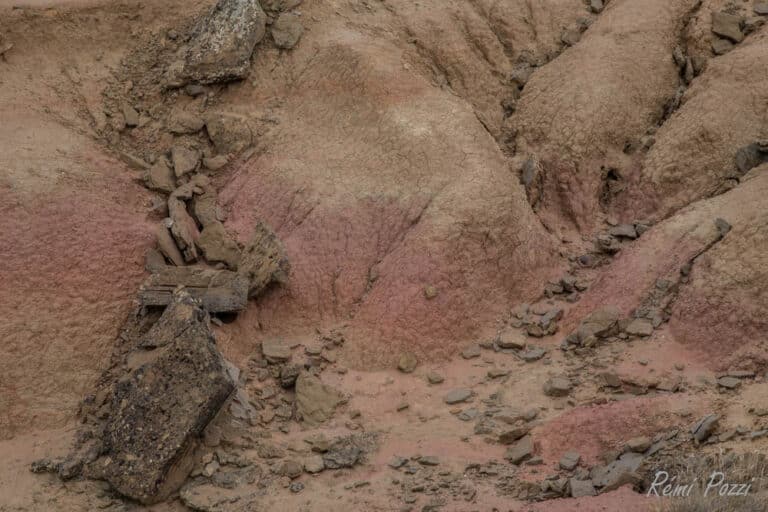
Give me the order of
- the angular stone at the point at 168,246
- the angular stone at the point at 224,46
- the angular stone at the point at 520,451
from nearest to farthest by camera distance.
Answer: the angular stone at the point at 520,451 < the angular stone at the point at 168,246 < the angular stone at the point at 224,46

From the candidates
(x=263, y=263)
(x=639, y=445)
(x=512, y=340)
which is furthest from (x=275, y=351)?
(x=639, y=445)

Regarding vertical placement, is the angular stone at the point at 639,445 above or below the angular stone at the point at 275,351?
below

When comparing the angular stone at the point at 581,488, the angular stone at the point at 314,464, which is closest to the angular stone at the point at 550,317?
the angular stone at the point at 314,464

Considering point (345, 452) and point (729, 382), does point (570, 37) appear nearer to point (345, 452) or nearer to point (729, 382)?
point (729, 382)

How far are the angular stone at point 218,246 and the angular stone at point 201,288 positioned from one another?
33cm

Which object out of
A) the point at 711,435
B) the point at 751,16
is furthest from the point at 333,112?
the point at 711,435

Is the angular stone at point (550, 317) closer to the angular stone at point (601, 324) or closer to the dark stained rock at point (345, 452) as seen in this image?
the angular stone at point (601, 324)

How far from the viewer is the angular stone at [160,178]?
11.3 metres

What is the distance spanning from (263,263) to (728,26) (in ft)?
18.4

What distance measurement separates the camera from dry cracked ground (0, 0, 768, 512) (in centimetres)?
916

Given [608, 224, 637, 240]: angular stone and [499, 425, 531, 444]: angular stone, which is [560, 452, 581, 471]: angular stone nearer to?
[499, 425, 531, 444]: angular stone

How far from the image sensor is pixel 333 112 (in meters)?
11.9

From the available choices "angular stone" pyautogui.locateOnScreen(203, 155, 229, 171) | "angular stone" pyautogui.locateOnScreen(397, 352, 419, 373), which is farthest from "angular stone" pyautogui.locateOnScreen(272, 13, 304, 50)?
"angular stone" pyautogui.locateOnScreen(397, 352, 419, 373)

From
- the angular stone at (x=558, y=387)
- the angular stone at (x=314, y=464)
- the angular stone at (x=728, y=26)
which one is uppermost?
the angular stone at (x=728, y=26)
